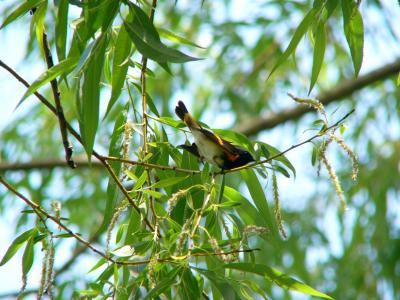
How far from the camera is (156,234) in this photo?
175 cm

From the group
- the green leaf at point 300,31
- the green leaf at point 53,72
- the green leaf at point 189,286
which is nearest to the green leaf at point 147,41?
the green leaf at point 53,72

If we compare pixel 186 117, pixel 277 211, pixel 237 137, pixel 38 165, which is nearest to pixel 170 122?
pixel 237 137

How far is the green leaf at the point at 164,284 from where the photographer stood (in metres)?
1.60

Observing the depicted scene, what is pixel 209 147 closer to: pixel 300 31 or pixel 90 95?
pixel 300 31

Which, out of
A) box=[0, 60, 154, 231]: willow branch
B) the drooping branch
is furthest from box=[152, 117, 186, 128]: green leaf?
the drooping branch

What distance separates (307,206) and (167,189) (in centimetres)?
426

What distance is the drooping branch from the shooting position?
5.20 meters

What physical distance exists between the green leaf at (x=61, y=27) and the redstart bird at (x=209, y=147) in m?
0.48

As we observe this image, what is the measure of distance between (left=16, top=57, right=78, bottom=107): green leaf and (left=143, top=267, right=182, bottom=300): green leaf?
1.83 feet

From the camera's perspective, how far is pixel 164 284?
1.66 m

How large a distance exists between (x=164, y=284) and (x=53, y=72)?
0.61 meters

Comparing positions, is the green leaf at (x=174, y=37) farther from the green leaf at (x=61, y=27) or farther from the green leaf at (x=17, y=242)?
the green leaf at (x=17, y=242)

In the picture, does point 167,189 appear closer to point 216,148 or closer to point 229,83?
point 216,148

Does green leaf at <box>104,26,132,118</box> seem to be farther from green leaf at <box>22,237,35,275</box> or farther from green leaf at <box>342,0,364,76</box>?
green leaf at <box>342,0,364,76</box>
